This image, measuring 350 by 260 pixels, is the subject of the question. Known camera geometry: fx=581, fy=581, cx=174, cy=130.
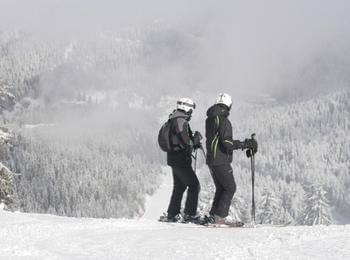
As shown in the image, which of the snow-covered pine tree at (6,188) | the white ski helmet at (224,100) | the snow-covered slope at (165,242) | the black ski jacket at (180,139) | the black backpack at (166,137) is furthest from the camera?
the snow-covered pine tree at (6,188)

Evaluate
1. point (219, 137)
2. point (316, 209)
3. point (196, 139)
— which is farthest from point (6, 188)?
point (316, 209)

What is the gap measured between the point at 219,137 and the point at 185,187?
174cm

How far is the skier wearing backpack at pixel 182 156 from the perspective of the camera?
37.9ft

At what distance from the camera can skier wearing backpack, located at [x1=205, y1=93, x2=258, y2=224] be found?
35.3 ft

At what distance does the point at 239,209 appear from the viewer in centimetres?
5644

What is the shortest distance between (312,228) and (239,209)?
4787cm

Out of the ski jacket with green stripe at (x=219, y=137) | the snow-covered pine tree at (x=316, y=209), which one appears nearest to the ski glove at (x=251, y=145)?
the ski jacket with green stripe at (x=219, y=137)

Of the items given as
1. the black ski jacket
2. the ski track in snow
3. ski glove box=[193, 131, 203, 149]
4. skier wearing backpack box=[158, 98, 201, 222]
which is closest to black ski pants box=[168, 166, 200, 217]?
skier wearing backpack box=[158, 98, 201, 222]

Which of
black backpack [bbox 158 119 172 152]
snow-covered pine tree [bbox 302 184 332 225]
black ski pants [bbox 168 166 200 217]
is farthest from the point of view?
snow-covered pine tree [bbox 302 184 332 225]

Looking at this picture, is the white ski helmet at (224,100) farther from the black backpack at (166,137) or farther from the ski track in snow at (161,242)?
the ski track in snow at (161,242)

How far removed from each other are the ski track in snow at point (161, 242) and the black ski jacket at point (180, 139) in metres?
2.00

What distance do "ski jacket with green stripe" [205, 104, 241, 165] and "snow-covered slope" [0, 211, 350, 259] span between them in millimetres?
1687

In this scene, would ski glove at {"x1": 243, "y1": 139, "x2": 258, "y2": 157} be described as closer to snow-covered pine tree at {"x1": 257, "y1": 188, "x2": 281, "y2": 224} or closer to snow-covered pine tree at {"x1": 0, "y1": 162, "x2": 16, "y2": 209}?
snow-covered pine tree at {"x1": 0, "y1": 162, "x2": 16, "y2": 209}

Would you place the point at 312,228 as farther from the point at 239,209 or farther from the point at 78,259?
the point at 239,209
